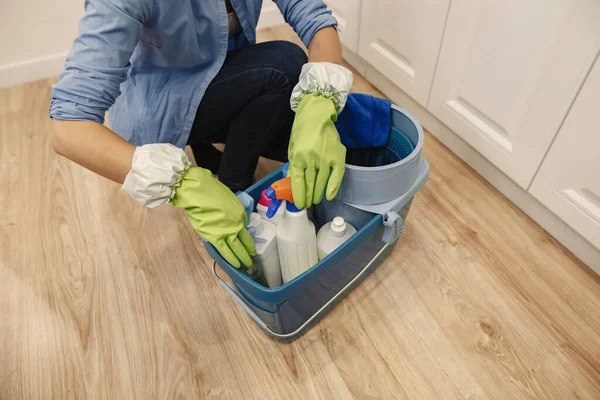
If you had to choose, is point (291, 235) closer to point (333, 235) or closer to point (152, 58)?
point (333, 235)

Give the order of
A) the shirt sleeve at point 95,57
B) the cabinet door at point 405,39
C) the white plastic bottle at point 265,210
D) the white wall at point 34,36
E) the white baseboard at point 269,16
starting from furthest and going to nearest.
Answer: the white baseboard at point 269,16 → the white wall at point 34,36 → the cabinet door at point 405,39 → the white plastic bottle at point 265,210 → the shirt sleeve at point 95,57

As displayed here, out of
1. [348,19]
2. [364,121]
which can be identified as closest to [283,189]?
[364,121]

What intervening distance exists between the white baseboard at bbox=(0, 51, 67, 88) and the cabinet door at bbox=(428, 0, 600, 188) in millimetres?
1297

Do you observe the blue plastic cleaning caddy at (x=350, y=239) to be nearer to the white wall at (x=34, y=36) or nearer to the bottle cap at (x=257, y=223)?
the bottle cap at (x=257, y=223)

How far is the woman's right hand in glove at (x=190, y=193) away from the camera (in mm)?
562

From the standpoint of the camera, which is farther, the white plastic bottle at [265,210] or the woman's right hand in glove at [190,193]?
the white plastic bottle at [265,210]

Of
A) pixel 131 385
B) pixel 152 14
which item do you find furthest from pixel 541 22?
pixel 131 385

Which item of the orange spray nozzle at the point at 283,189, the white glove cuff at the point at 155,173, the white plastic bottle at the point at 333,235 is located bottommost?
the white plastic bottle at the point at 333,235

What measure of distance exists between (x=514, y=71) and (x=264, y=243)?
611 millimetres

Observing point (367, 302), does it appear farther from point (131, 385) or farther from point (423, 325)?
point (131, 385)

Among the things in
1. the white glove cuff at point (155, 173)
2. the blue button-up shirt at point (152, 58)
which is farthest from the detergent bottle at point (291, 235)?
the blue button-up shirt at point (152, 58)

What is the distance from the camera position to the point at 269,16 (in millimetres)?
1653

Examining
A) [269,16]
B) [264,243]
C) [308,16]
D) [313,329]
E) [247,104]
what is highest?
[308,16]

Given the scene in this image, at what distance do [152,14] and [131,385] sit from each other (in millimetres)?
644
